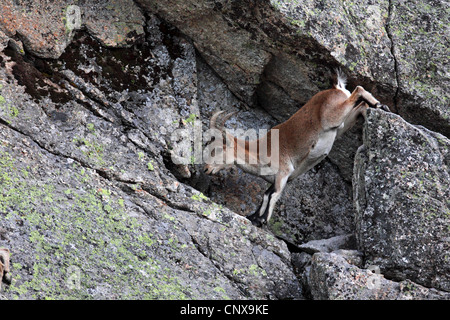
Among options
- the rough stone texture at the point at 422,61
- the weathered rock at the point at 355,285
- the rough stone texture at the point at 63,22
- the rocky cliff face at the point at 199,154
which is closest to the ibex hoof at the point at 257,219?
the rocky cliff face at the point at 199,154

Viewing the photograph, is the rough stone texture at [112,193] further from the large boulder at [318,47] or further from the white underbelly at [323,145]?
the white underbelly at [323,145]

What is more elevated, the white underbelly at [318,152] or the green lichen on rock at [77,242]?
the white underbelly at [318,152]

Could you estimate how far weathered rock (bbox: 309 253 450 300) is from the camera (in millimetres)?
6309

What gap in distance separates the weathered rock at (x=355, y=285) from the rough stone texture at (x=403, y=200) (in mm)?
285

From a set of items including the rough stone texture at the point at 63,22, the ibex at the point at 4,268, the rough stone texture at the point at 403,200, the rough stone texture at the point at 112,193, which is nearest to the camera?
the ibex at the point at 4,268

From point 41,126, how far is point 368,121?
4.10 meters

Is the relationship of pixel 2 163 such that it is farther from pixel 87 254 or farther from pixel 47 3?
pixel 47 3

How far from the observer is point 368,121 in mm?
7699

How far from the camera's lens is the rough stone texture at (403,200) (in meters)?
6.80

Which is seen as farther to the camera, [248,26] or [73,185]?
[248,26]

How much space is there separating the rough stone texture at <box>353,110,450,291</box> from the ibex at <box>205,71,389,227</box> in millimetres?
910

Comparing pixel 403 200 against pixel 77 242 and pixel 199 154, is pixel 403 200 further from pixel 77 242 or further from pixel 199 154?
pixel 77 242

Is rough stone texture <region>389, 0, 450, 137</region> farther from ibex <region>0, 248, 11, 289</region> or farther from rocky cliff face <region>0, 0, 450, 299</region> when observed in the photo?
ibex <region>0, 248, 11, 289</region>
